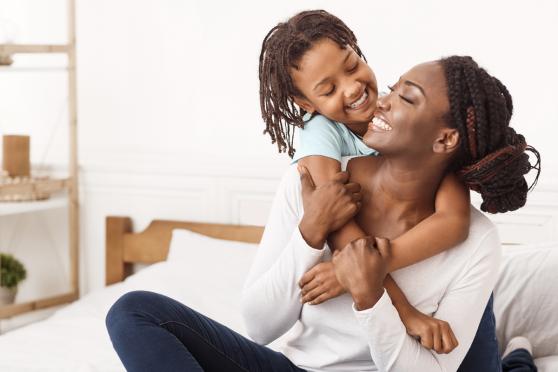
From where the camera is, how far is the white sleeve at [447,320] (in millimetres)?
1348

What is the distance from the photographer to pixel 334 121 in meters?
1.65

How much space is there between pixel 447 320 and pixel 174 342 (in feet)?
1.49

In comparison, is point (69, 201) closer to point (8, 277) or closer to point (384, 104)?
point (8, 277)

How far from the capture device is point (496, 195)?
4.61 ft

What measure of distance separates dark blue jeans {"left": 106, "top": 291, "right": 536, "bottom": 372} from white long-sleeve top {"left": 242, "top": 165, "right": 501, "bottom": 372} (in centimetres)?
6

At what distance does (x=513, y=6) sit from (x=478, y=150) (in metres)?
1.20

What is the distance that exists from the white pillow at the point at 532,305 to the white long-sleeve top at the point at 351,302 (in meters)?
0.67

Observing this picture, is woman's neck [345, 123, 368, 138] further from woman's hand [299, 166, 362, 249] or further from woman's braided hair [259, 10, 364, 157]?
woman's hand [299, 166, 362, 249]

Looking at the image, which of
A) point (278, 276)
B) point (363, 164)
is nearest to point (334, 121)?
point (363, 164)

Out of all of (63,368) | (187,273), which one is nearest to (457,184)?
(63,368)

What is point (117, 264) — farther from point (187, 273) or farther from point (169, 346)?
point (169, 346)

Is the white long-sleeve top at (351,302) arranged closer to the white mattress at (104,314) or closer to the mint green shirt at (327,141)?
the mint green shirt at (327,141)

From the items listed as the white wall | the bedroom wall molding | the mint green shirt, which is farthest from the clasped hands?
the bedroom wall molding

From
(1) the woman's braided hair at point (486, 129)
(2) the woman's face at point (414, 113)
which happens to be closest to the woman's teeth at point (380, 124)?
(2) the woman's face at point (414, 113)
